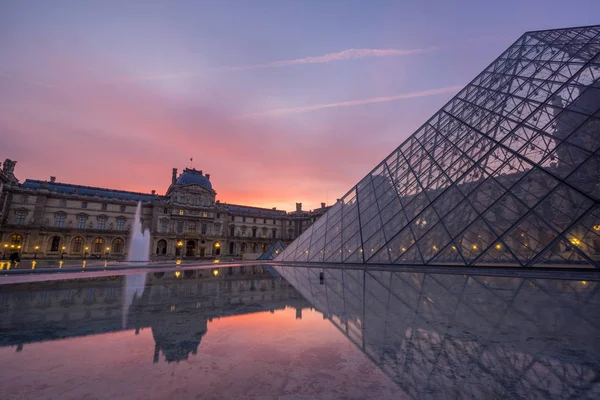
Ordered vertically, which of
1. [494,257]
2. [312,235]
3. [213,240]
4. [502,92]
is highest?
[502,92]

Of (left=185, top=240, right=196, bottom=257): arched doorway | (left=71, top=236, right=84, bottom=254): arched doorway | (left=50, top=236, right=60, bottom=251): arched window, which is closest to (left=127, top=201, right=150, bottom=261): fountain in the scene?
(left=71, top=236, right=84, bottom=254): arched doorway

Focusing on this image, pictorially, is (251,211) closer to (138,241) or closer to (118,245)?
(138,241)

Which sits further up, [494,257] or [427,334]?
[494,257]

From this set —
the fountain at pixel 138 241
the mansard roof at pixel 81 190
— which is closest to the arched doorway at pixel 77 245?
the fountain at pixel 138 241

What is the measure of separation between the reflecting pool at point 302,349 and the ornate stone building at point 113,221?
171ft

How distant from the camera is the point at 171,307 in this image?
6.30 m

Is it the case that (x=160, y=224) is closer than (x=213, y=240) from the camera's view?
Yes

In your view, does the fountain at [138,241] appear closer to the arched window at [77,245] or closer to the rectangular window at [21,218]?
the arched window at [77,245]

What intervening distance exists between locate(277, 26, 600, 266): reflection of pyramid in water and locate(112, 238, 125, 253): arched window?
46.8m

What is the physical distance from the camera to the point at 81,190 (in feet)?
183

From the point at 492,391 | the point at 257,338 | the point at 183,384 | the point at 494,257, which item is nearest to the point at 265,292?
the point at 257,338

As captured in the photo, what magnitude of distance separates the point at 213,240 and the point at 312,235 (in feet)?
143

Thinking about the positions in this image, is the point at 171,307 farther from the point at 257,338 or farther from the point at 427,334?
the point at 427,334

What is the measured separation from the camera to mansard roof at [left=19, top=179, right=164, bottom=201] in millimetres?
51375
